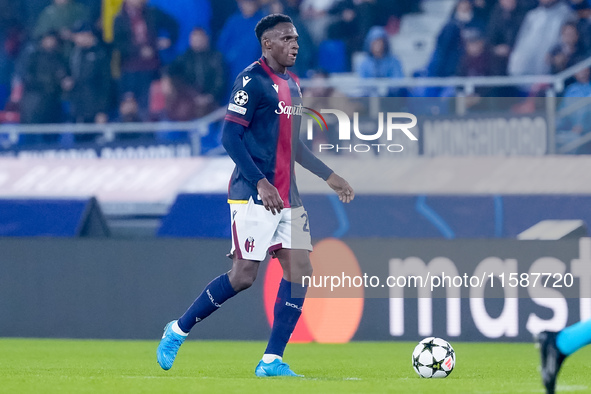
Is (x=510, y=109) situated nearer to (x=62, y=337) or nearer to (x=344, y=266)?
(x=344, y=266)

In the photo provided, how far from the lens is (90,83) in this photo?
1263 cm

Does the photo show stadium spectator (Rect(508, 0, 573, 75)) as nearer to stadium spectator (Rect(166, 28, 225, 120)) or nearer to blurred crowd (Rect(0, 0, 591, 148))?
blurred crowd (Rect(0, 0, 591, 148))

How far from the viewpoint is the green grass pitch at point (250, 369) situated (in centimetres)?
496

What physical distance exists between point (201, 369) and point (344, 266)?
2.89 metres

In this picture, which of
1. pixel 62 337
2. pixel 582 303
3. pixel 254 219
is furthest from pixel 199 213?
pixel 254 219

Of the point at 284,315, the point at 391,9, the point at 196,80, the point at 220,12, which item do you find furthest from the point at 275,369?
the point at 220,12

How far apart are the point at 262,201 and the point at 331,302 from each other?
11.9ft

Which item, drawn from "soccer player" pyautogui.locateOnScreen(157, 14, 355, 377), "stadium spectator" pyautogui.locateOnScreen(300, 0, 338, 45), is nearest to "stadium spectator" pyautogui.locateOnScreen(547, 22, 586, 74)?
"stadium spectator" pyautogui.locateOnScreen(300, 0, 338, 45)

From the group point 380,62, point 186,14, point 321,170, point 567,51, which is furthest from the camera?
point 186,14

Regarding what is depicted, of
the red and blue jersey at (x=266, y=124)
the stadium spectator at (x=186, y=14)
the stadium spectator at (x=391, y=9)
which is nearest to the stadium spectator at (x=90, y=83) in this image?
the stadium spectator at (x=186, y=14)

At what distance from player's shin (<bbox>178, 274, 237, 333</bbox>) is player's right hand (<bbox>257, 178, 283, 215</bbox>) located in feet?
1.61

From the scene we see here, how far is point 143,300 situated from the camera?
30.0 feet

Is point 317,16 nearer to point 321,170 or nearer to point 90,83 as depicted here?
point 90,83

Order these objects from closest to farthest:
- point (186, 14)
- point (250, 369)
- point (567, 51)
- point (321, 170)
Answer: point (321, 170)
point (250, 369)
point (567, 51)
point (186, 14)
